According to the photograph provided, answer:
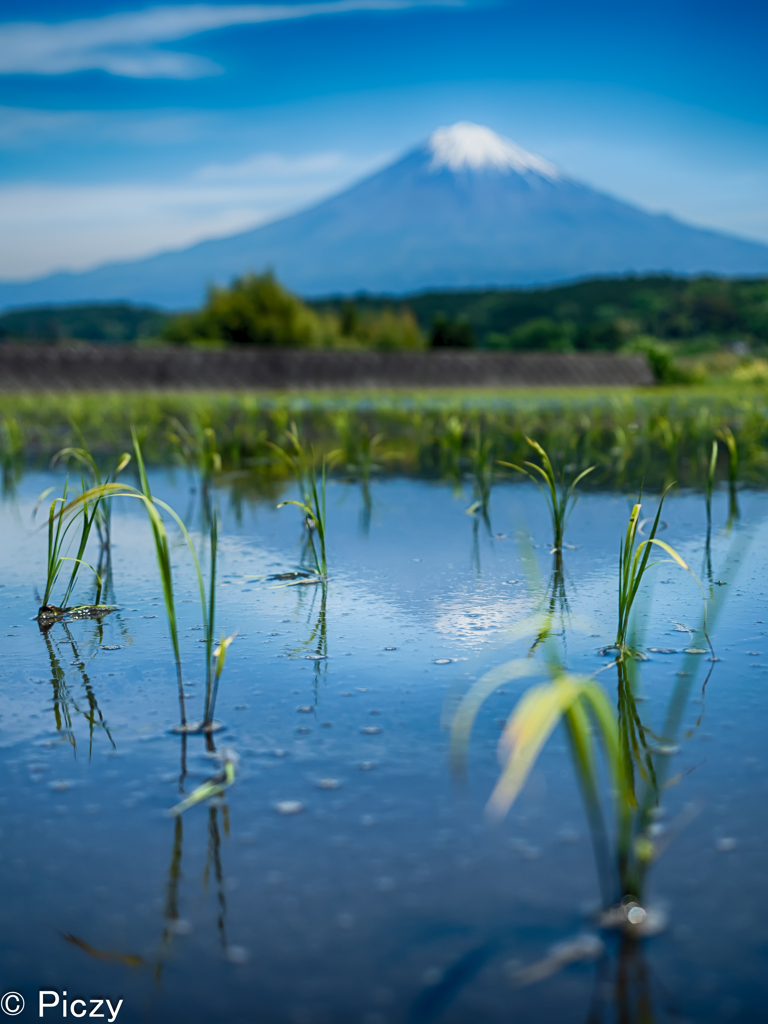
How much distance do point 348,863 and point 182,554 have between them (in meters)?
2.35

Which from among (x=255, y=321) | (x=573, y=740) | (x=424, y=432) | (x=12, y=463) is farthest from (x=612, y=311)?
(x=573, y=740)

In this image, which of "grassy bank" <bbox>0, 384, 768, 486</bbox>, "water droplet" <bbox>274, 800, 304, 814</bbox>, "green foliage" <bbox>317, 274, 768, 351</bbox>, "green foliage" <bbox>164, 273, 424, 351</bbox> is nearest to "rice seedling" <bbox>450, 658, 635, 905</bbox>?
"water droplet" <bbox>274, 800, 304, 814</bbox>

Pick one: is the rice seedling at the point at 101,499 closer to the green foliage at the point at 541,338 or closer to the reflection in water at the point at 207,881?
the reflection in water at the point at 207,881

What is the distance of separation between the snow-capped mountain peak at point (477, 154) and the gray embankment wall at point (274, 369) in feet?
580

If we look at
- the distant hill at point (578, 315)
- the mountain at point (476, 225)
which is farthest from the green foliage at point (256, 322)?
the mountain at point (476, 225)

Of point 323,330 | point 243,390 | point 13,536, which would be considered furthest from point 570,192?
point 13,536

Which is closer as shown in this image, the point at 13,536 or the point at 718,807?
the point at 718,807

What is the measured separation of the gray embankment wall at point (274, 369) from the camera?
→ 16391 mm

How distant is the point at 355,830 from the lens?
141 cm

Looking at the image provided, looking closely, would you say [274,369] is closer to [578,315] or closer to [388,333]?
[388,333]

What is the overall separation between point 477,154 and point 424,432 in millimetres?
195413

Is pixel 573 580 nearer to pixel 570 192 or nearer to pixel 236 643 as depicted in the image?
pixel 236 643

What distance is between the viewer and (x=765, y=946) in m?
1.13

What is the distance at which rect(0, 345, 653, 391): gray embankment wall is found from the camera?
16.4 m
